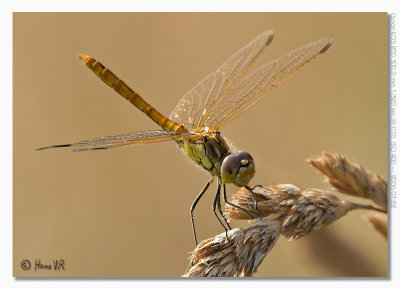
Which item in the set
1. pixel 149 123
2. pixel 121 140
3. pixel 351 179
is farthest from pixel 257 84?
pixel 149 123

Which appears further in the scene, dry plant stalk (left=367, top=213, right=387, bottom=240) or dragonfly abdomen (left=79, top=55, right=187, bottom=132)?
dragonfly abdomen (left=79, top=55, right=187, bottom=132)

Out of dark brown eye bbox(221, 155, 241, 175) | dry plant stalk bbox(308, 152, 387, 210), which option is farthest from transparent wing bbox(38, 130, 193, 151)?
dry plant stalk bbox(308, 152, 387, 210)

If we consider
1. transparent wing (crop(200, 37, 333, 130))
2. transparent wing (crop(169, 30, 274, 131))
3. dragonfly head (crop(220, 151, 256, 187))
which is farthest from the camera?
transparent wing (crop(169, 30, 274, 131))

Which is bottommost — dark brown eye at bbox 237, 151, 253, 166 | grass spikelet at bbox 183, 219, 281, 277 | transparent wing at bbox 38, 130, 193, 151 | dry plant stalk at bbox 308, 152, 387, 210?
grass spikelet at bbox 183, 219, 281, 277

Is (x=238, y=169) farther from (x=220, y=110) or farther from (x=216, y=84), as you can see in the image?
(x=216, y=84)

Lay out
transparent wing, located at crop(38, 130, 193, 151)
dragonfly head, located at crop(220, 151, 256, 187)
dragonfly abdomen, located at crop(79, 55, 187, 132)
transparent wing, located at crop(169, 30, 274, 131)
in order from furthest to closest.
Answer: dragonfly abdomen, located at crop(79, 55, 187, 132), transparent wing, located at crop(169, 30, 274, 131), dragonfly head, located at crop(220, 151, 256, 187), transparent wing, located at crop(38, 130, 193, 151)

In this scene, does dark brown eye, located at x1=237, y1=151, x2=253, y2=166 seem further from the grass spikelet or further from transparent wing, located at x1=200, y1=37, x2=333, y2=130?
the grass spikelet
